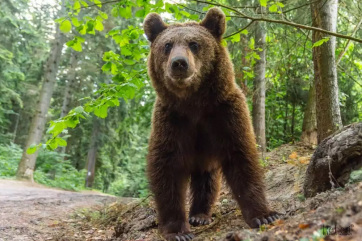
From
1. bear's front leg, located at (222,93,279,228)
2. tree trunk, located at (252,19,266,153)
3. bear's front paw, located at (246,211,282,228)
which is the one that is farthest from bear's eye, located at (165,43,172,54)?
tree trunk, located at (252,19,266,153)

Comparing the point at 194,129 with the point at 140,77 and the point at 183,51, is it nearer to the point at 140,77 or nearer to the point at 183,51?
the point at 183,51

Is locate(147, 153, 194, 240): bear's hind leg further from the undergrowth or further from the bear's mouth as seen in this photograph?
the undergrowth

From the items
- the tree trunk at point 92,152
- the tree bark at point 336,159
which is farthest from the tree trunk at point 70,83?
the tree bark at point 336,159

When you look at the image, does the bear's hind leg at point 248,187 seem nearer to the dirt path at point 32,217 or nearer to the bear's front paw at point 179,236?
the bear's front paw at point 179,236

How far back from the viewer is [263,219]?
3.47 metres

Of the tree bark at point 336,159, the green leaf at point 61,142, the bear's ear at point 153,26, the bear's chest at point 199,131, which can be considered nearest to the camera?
the tree bark at point 336,159

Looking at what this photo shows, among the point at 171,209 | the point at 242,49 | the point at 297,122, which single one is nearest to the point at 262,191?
the point at 171,209

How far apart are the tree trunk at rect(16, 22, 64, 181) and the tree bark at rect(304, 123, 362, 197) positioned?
1449 cm

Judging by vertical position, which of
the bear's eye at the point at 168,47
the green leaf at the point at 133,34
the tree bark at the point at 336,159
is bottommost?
the tree bark at the point at 336,159

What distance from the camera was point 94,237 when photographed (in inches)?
197

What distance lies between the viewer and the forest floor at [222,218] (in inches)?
74.5

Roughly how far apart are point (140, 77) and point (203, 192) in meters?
2.06

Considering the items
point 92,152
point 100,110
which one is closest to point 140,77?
point 100,110

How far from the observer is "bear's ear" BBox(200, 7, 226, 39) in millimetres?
4434
